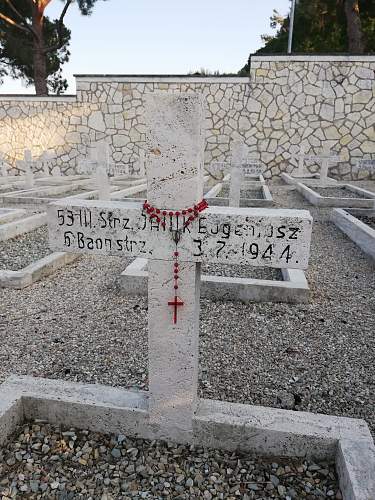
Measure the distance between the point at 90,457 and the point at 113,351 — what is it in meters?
1.06

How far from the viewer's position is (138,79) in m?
13.8

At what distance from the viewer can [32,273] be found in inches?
160

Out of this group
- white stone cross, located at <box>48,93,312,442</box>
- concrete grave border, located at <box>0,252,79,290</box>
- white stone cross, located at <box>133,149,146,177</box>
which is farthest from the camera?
white stone cross, located at <box>133,149,146,177</box>

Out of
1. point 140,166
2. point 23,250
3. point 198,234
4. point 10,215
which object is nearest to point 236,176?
point 23,250

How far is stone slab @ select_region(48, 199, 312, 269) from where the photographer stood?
61.4 inches

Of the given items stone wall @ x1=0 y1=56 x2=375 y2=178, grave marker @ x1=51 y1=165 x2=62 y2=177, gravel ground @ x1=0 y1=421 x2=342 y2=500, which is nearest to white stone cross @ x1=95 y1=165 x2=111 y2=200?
gravel ground @ x1=0 y1=421 x2=342 y2=500

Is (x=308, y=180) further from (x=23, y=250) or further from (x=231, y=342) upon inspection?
(x=231, y=342)

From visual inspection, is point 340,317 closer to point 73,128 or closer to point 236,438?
point 236,438

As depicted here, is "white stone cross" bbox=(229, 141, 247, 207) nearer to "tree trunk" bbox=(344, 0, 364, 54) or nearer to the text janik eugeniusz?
the text janik eugeniusz

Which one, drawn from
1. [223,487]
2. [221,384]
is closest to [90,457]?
[223,487]

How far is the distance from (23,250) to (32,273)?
3.93 ft

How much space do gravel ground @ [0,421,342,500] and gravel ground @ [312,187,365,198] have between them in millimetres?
8217

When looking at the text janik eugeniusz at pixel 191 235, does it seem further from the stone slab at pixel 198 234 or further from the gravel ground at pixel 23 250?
the gravel ground at pixel 23 250

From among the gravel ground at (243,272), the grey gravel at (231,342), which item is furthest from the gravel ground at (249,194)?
the grey gravel at (231,342)
